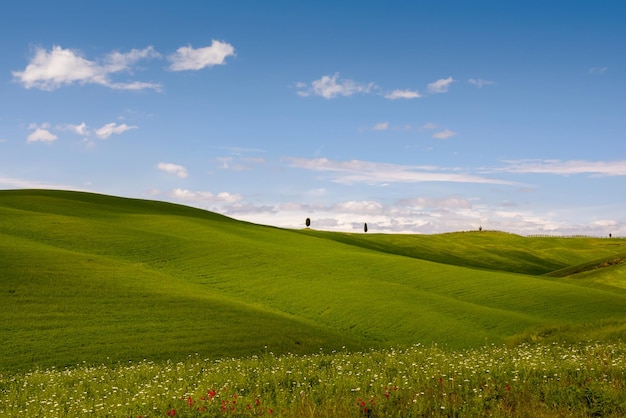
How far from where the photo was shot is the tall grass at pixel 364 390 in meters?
11.4

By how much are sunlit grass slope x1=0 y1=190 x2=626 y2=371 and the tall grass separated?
1200cm

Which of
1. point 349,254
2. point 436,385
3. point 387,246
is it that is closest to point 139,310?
point 436,385

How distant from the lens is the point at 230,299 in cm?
4125

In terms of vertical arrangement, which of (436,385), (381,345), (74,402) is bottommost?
(381,345)

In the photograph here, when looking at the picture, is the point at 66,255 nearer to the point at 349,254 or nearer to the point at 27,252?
the point at 27,252

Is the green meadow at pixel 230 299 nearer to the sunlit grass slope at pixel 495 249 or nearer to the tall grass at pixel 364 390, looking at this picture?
the tall grass at pixel 364 390

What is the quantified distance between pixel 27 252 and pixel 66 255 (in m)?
2.78

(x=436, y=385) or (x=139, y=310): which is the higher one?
(x=436, y=385)

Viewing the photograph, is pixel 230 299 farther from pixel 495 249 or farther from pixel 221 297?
pixel 495 249

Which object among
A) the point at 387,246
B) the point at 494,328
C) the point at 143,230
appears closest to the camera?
the point at 494,328

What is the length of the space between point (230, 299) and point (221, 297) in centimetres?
65

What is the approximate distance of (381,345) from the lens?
3434cm

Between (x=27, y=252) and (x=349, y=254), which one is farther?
(x=349, y=254)

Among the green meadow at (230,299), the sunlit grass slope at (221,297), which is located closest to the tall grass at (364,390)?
the green meadow at (230,299)
